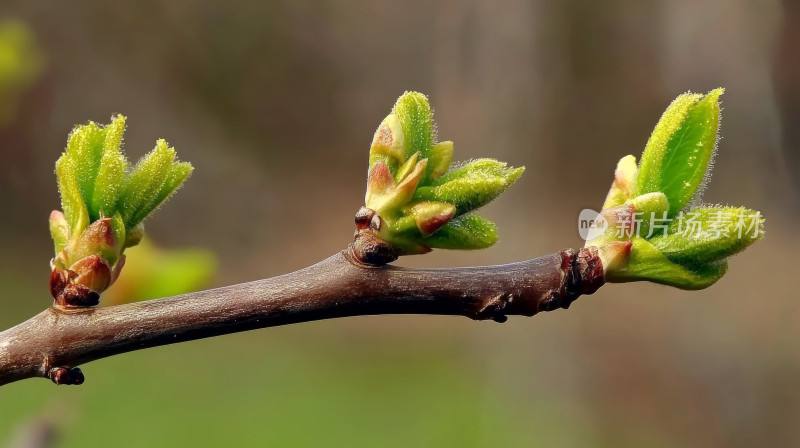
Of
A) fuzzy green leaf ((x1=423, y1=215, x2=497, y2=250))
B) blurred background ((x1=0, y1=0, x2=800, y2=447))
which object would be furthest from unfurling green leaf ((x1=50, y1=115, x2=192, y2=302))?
blurred background ((x1=0, y1=0, x2=800, y2=447))

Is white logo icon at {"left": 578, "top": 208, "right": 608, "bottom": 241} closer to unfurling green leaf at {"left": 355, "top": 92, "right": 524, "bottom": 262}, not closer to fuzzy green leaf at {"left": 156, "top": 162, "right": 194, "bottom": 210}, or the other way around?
unfurling green leaf at {"left": 355, "top": 92, "right": 524, "bottom": 262}

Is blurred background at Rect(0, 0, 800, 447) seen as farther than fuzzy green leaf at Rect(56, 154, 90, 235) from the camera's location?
Yes

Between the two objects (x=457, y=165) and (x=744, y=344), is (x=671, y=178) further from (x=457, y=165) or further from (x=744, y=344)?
(x=744, y=344)

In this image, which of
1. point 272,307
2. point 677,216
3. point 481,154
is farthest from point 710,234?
point 481,154

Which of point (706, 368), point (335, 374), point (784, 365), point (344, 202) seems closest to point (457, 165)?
point (706, 368)

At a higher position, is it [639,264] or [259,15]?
[259,15]

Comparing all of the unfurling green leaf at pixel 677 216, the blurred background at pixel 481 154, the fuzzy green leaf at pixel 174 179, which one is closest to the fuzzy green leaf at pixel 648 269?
the unfurling green leaf at pixel 677 216

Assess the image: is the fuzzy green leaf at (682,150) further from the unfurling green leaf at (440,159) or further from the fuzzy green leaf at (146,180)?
the fuzzy green leaf at (146,180)

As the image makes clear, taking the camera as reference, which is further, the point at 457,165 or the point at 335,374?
the point at 335,374

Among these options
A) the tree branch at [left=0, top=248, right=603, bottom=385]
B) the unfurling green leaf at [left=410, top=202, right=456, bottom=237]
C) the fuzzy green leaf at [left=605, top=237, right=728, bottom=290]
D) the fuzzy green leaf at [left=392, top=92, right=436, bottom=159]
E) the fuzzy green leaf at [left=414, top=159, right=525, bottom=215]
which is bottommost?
the tree branch at [left=0, top=248, right=603, bottom=385]
